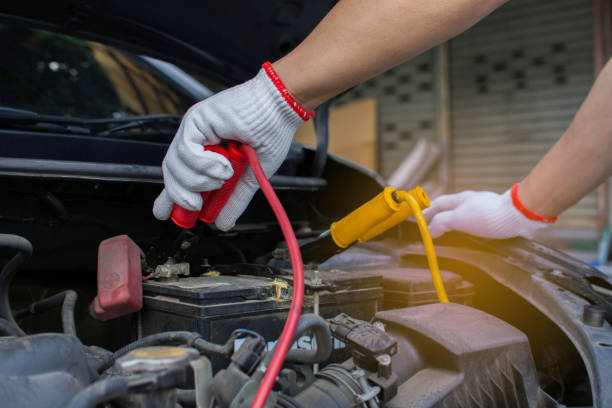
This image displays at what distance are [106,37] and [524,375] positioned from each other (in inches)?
51.3

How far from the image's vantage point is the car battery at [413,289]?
1102mm

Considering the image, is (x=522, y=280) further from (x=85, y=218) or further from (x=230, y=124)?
(x=85, y=218)

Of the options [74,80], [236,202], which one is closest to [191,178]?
[236,202]

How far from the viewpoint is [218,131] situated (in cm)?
88

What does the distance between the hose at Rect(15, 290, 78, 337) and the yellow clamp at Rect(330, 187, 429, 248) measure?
57 centimetres

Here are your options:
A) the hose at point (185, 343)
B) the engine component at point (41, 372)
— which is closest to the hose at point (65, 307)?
the hose at point (185, 343)

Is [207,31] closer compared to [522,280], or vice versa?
[522,280]

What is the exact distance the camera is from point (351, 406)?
2.29 ft

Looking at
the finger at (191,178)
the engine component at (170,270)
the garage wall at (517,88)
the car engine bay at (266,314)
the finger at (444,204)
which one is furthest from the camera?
the garage wall at (517,88)

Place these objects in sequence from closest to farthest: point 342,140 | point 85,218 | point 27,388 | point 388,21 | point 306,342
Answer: point 27,388 → point 388,21 → point 306,342 → point 85,218 → point 342,140

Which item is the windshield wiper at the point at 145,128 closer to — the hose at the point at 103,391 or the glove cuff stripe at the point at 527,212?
the hose at the point at 103,391

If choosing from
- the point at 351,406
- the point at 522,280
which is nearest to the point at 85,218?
the point at 351,406

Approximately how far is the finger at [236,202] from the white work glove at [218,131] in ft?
0.31

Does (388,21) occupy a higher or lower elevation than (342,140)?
lower
